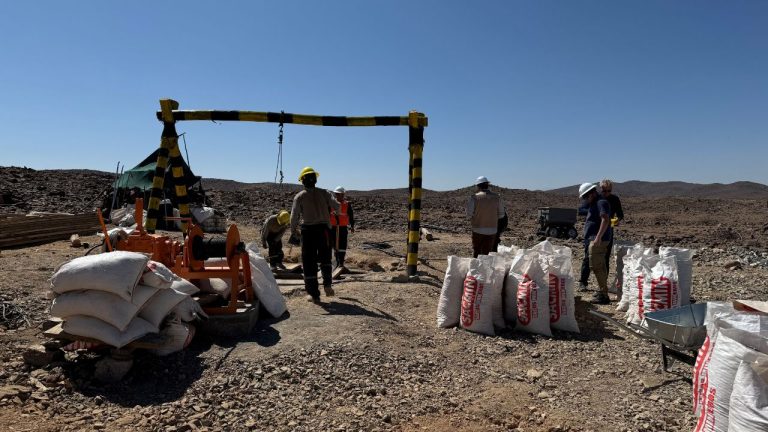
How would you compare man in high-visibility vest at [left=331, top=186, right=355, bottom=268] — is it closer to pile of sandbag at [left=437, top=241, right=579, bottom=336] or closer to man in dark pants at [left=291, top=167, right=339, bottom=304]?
man in dark pants at [left=291, top=167, right=339, bottom=304]

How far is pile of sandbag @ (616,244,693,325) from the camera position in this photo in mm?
5449

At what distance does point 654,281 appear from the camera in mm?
5531

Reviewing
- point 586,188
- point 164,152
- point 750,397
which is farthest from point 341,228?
point 750,397

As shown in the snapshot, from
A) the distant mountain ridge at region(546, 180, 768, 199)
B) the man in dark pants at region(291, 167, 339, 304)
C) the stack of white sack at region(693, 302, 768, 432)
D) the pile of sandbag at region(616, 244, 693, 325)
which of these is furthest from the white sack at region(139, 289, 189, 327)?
the distant mountain ridge at region(546, 180, 768, 199)

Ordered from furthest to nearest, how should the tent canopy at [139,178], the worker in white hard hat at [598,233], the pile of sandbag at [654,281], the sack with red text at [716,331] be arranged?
1. the tent canopy at [139,178]
2. the worker in white hard hat at [598,233]
3. the pile of sandbag at [654,281]
4. the sack with red text at [716,331]

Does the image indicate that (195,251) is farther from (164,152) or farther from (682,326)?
(682,326)

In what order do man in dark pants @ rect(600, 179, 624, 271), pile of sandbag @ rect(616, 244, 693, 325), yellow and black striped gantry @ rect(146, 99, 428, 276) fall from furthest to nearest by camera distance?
1. yellow and black striped gantry @ rect(146, 99, 428, 276)
2. man in dark pants @ rect(600, 179, 624, 271)
3. pile of sandbag @ rect(616, 244, 693, 325)

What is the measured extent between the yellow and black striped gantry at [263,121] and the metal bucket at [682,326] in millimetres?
3778

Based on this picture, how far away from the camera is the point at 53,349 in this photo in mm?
4137

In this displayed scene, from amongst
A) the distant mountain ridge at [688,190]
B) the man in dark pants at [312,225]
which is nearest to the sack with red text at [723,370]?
the man in dark pants at [312,225]

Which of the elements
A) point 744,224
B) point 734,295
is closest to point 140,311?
point 734,295

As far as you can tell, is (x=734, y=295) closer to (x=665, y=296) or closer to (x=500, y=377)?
(x=665, y=296)

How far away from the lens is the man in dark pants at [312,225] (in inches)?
245

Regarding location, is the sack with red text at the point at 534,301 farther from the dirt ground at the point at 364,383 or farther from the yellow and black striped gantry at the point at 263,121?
the yellow and black striped gantry at the point at 263,121
